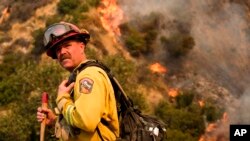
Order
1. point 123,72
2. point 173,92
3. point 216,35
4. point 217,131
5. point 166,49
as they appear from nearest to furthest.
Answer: point 123,72 → point 217,131 → point 173,92 → point 166,49 → point 216,35

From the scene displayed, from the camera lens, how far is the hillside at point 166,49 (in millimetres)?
39875

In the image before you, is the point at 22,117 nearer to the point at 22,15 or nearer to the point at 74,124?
the point at 22,15

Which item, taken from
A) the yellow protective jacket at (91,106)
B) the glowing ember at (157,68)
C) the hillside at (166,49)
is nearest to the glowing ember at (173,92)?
the hillside at (166,49)

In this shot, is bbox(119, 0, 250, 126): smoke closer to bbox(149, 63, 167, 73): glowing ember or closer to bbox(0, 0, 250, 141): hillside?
bbox(0, 0, 250, 141): hillside

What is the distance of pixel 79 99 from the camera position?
150 inches

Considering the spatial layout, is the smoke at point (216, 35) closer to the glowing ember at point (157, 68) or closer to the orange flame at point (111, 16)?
the orange flame at point (111, 16)

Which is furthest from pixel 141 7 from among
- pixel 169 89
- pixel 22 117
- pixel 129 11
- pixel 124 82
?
pixel 22 117

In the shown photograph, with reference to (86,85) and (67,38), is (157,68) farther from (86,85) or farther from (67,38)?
(86,85)

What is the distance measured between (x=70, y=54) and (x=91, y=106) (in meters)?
0.54

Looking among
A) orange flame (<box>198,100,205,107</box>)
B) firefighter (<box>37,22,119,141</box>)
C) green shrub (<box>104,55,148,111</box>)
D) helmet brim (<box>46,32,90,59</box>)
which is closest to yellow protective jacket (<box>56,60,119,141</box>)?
firefighter (<box>37,22,119,141</box>)

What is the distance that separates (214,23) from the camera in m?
48.0

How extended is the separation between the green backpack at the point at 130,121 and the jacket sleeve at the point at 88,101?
0.14m

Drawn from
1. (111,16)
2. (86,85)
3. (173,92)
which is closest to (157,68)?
(173,92)

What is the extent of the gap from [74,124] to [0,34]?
41.3 metres
